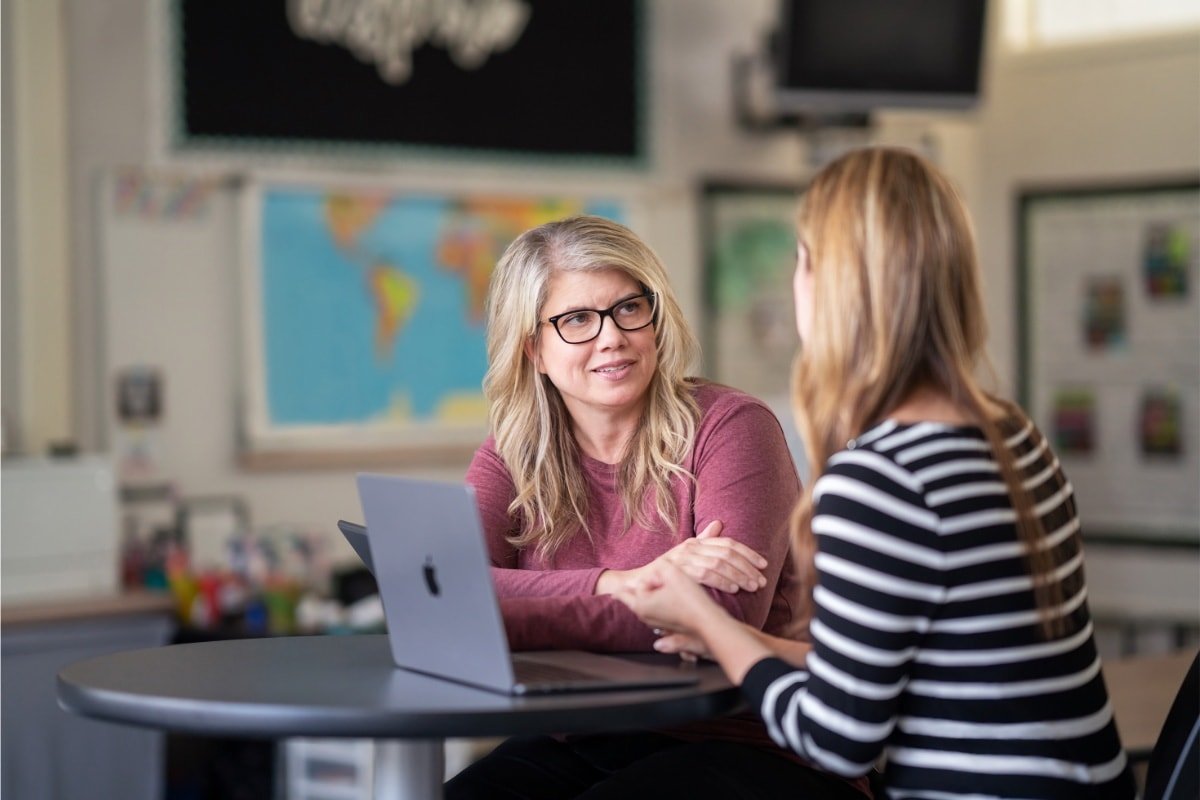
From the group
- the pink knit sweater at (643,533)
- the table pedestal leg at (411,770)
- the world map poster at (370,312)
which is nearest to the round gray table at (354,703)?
the table pedestal leg at (411,770)

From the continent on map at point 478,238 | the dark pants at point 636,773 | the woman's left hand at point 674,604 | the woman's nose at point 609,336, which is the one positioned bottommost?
the dark pants at point 636,773

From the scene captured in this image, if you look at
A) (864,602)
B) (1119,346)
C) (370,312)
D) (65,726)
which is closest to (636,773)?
(864,602)

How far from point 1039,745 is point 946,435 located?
331mm

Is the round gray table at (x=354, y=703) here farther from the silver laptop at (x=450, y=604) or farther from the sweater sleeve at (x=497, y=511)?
the sweater sleeve at (x=497, y=511)

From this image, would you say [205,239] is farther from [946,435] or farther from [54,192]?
[946,435]

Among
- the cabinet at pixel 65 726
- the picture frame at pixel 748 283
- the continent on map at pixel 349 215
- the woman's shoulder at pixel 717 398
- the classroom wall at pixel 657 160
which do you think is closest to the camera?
the woman's shoulder at pixel 717 398

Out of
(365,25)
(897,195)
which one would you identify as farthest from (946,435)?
(365,25)

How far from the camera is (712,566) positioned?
191 centimetres

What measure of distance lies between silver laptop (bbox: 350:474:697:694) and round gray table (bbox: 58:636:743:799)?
0.9 inches

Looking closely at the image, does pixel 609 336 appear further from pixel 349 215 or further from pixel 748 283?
pixel 748 283

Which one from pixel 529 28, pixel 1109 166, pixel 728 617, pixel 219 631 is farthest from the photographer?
pixel 1109 166

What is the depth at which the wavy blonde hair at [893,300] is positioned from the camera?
161 centimetres

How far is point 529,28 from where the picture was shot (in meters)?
5.17

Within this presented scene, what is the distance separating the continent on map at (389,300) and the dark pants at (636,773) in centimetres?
277
